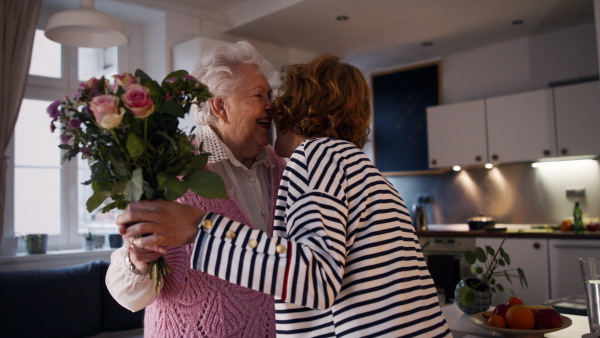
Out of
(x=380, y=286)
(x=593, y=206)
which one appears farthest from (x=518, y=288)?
(x=380, y=286)

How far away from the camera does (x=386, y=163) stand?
6.05 metres

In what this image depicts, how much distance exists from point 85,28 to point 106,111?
215 centimetres

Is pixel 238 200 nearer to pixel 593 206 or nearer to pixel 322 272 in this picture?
pixel 322 272

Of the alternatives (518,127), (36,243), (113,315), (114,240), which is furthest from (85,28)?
(518,127)

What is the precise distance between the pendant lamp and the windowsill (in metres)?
1.85

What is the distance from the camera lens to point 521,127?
4750 millimetres

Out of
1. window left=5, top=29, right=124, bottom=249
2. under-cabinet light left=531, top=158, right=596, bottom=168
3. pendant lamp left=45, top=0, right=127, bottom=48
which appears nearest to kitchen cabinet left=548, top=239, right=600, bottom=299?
under-cabinet light left=531, top=158, right=596, bottom=168

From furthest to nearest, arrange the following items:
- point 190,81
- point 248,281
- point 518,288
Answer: point 518,288, point 190,81, point 248,281

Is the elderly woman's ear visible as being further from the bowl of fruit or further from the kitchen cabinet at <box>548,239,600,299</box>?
the kitchen cabinet at <box>548,239,600,299</box>

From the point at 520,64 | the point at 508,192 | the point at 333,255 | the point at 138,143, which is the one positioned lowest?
the point at 333,255

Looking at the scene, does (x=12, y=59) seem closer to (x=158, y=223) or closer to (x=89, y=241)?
(x=89, y=241)

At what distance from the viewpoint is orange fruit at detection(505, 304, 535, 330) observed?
1541 millimetres

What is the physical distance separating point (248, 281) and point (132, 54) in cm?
424

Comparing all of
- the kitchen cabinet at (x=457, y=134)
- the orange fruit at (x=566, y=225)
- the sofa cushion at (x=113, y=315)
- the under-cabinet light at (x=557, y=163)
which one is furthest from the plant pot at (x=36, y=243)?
the under-cabinet light at (x=557, y=163)
